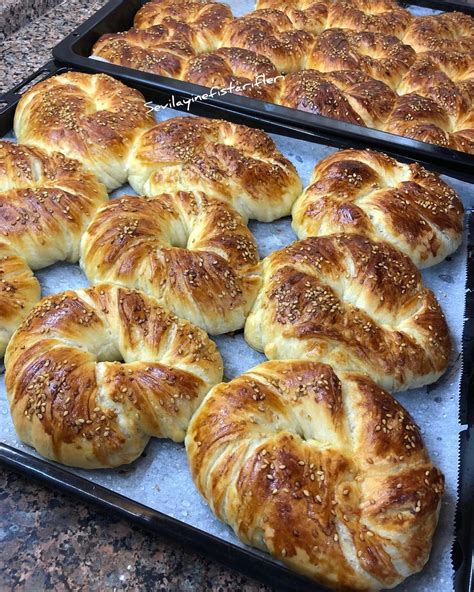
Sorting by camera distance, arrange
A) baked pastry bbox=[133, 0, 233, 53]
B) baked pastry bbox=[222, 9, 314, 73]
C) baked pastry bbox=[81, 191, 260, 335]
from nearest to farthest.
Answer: baked pastry bbox=[81, 191, 260, 335]
baked pastry bbox=[222, 9, 314, 73]
baked pastry bbox=[133, 0, 233, 53]

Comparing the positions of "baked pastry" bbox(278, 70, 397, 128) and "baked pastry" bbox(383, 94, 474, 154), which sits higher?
"baked pastry" bbox(278, 70, 397, 128)

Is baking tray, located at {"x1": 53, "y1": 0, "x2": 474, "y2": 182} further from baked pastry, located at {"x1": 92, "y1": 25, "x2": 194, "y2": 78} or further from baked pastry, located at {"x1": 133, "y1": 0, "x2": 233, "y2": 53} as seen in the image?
baked pastry, located at {"x1": 133, "y1": 0, "x2": 233, "y2": 53}

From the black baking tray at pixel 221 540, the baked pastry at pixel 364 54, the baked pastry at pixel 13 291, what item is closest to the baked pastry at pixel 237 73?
the baked pastry at pixel 364 54

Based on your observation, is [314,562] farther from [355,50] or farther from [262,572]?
[355,50]

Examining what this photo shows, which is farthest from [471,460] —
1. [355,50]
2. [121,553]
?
[355,50]

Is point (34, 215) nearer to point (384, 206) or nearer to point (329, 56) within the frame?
point (384, 206)

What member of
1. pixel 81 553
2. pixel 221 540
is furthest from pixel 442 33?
pixel 81 553

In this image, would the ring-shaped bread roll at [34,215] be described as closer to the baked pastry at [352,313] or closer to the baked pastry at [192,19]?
the baked pastry at [352,313]

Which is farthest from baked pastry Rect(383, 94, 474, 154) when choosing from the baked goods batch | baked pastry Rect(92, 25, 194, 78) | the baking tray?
baked pastry Rect(92, 25, 194, 78)
